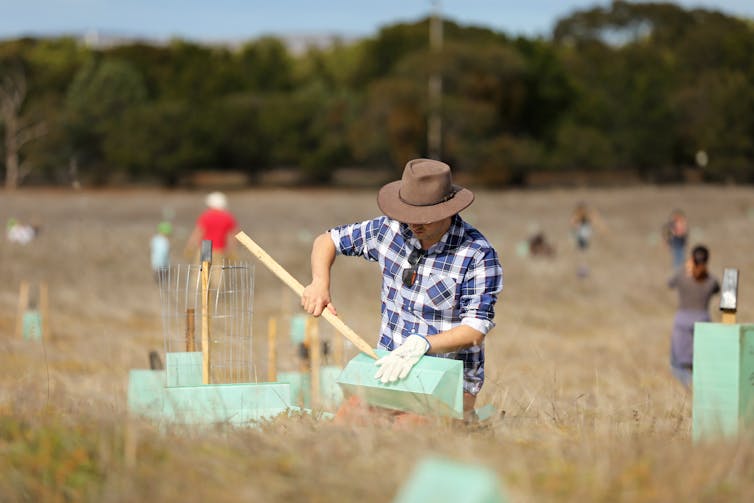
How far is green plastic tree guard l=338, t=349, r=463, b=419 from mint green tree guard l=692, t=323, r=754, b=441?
1.06 meters

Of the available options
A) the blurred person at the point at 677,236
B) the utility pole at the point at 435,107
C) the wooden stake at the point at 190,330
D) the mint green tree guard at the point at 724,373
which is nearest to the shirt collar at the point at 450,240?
the mint green tree guard at the point at 724,373

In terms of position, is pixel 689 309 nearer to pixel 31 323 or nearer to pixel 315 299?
pixel 315 299

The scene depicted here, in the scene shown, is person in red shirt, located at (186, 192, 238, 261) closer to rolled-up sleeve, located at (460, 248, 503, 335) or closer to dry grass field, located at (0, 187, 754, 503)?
dry grass field, located at (0, 187, 754, 503)

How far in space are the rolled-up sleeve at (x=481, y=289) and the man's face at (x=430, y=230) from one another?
0.66 feet

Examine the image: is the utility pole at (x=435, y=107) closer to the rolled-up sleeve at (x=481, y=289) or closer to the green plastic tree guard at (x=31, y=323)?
the green plastic tree guard at (x=31, y=323)

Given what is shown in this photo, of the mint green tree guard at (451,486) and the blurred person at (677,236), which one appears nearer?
the mint green tree guard at (451,486)

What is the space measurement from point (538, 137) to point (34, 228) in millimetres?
44041

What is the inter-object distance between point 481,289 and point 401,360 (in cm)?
60

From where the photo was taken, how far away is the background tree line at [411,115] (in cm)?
6175

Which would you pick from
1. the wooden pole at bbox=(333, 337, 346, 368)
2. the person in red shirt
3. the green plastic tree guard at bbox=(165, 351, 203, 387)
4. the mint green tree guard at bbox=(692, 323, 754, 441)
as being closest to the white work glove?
the mint green tree guard at bbox=(692, 323, 754, 441)

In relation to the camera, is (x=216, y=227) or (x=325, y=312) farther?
(x=216, y=227)

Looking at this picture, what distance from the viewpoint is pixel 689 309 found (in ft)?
34.3

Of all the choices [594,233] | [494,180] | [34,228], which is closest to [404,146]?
[494,180]

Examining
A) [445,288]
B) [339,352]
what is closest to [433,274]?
[445,288]
